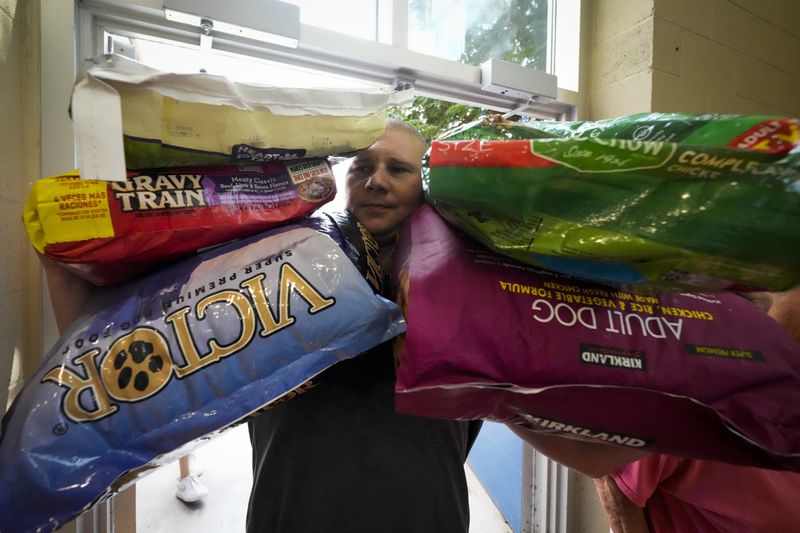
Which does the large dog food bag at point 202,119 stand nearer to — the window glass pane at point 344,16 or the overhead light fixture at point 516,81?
the window glass pane at point 344,16

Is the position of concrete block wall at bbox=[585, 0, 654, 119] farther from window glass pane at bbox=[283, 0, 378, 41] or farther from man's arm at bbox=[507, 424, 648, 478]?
man's arm at bbox=[507, 424, 648, 478]

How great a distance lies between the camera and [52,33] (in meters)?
0.85

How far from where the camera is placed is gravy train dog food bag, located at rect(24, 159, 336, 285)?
46cm

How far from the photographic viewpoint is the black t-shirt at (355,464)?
64 cm

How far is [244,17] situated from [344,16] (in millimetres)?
431

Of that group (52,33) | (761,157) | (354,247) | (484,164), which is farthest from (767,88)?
(52,33)

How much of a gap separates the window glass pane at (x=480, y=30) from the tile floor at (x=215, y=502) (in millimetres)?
1909

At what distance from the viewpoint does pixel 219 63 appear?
3.64 ft

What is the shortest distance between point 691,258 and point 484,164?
0.85 feet

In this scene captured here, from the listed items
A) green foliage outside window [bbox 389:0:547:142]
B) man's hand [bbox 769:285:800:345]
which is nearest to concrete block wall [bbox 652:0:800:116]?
green foliage outside window [bbox 389:0:547:142]

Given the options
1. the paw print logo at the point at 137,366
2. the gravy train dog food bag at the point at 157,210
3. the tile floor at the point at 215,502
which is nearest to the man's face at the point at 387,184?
the gravy train dog food bag at the point at 157,210

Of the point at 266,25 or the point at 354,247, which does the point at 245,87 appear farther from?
the point at 266,25

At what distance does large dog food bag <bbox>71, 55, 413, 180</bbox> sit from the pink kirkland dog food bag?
0.89ft

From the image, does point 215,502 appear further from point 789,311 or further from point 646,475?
point 789,311
